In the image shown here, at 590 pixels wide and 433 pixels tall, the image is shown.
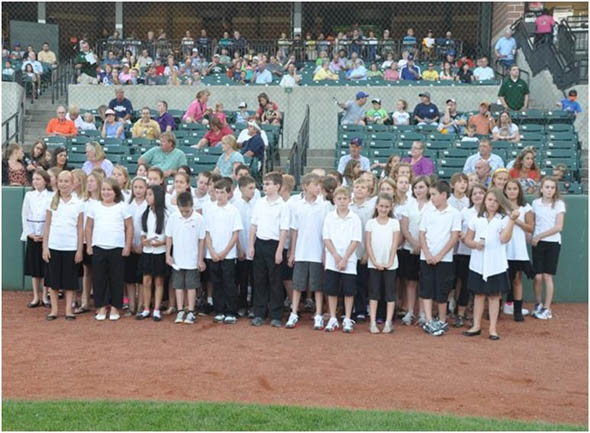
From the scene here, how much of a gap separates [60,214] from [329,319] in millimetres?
3300

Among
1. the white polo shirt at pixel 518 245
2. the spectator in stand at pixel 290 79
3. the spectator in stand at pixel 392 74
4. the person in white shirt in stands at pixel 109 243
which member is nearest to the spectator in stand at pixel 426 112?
the spectator in stand at pixel 290 79

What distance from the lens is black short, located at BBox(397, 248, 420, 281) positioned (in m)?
10.5

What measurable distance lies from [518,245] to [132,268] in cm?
450

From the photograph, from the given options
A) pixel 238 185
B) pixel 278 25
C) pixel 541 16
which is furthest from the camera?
pixel 278 25

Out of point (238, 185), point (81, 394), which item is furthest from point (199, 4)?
point (81, 394)

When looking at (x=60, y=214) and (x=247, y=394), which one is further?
(x=60, y=214)

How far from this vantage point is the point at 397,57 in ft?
81.9

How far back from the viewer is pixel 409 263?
10477 mm

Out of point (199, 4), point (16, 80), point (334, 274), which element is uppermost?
point (199, 4)

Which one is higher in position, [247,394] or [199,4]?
[199,4]

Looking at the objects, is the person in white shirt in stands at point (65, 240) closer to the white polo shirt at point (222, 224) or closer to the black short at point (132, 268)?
the black short at point (132, 268)

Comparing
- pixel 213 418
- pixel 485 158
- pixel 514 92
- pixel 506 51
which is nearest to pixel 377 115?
pixel 514 92

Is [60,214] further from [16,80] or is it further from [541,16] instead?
[541,16]

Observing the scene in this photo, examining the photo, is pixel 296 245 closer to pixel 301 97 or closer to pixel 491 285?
pixel 491 285
